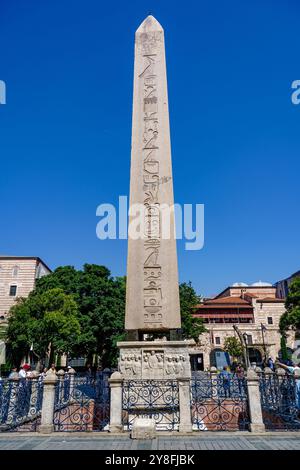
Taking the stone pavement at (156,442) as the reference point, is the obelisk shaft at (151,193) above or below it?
above

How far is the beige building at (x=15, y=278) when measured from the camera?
3294cm

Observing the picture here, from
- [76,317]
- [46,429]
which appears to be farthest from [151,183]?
[76,317]

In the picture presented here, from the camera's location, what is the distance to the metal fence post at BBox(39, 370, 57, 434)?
232 inches

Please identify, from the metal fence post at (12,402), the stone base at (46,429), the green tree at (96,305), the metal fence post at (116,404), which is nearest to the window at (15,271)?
the green tree at (96,305)

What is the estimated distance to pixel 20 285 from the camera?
1318 inches

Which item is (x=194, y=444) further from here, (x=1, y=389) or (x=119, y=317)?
(x=119, y=317)

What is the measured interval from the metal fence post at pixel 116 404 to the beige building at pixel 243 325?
29.5 m

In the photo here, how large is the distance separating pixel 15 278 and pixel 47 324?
13.0 metres

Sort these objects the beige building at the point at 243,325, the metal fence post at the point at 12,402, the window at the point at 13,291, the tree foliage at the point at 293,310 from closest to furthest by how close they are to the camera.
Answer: the metal fence post at the point at 12,402 < the tree foliage at the point at 293,310 < the window at the point at 13,291 < the beige building at the point at 243,325

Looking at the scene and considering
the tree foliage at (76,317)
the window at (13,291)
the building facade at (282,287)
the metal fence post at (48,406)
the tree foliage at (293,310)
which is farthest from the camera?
the building facade at (282,287)

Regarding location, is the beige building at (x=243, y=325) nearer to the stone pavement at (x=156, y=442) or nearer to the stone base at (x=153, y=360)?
the stone base at (x=153, y=360)

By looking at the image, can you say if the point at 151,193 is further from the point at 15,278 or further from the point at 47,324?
the point at 15,278
